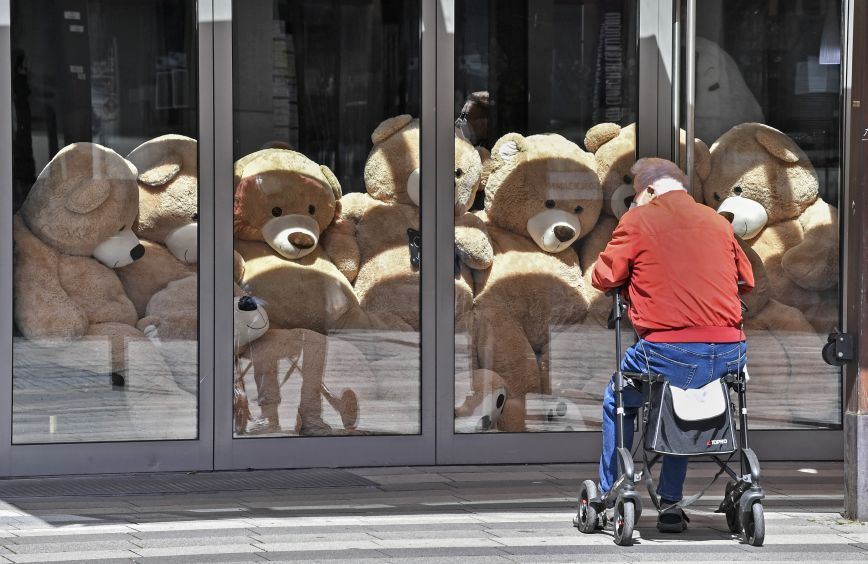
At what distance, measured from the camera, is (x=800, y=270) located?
8.20 meters

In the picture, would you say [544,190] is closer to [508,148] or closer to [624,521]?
[508,148]

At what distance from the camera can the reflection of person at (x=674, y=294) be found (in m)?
5.80

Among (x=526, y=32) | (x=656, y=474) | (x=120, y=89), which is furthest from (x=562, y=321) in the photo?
(x=120, y=89)

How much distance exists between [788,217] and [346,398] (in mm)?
2900

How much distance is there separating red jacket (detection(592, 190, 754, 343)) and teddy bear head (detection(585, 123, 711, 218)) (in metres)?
2.04

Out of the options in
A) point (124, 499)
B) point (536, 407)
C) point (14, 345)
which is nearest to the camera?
point (124, 499)

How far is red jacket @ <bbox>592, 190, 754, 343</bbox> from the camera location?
5.82 metres

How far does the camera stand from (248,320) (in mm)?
7727

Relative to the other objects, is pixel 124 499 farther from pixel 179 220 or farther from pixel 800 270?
pixel 800 270

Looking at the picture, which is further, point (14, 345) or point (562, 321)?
point (562, 321)

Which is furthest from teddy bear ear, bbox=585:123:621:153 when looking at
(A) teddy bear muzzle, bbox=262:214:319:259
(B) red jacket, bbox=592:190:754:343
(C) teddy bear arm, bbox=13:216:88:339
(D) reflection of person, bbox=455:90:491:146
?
(C) teddy bear arm, bbox=13:216:88:339

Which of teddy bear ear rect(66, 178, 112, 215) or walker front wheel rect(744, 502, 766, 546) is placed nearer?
walker front wheel rect(744, 502, 766, 546)

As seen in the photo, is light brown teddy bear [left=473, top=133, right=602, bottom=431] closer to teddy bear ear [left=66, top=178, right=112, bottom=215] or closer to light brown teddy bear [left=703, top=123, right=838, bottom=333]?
light brown teddy bear [left=703, top=123, right=838, bottom=333]

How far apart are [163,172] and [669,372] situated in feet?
10.8
